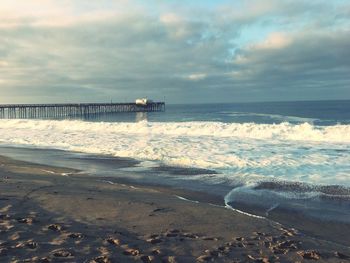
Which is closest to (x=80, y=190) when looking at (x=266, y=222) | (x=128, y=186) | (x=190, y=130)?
(x=128, y=186)

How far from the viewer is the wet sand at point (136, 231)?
4.95 metres

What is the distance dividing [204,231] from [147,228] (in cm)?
83

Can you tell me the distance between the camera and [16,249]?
489 cm

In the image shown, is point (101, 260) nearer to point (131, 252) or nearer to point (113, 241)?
point (131, 252)

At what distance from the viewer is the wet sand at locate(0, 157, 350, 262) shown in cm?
495

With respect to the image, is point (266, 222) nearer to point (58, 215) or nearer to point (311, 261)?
point (311, 261)

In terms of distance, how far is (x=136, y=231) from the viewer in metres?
5.98

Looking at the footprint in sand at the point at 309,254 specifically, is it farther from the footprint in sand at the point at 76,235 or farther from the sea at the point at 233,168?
the footprint in sand at the point at 76,235

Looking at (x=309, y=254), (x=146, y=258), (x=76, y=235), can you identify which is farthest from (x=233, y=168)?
(x=146, y=258)

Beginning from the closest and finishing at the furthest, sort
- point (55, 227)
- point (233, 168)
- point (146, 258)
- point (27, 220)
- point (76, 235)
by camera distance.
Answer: point (146, 258)
point (76, 235)
point (55, 227)
point (27, 220)
point (233, 168)

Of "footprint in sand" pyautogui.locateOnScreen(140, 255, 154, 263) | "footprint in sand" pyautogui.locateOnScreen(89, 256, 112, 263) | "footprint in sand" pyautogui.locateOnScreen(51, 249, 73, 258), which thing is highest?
"footprint in sand" pyautogui.locateOnScreen(51, 249, 73, 258)

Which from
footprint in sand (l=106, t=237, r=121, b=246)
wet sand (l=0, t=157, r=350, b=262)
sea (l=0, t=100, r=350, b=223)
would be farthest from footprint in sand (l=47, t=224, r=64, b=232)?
sea (l=0, t=100, r=350, b=223)

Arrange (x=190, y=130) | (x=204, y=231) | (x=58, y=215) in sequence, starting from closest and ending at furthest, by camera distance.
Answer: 1. (x=204, y=231)
2. (x=58, y=215)
3. (x=190, y=130)

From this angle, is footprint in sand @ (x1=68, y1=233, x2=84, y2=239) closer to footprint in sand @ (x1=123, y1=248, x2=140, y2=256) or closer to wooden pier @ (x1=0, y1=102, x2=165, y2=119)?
footprint in sand @ (x1=123, y1=248, x2=140, y2=256)
